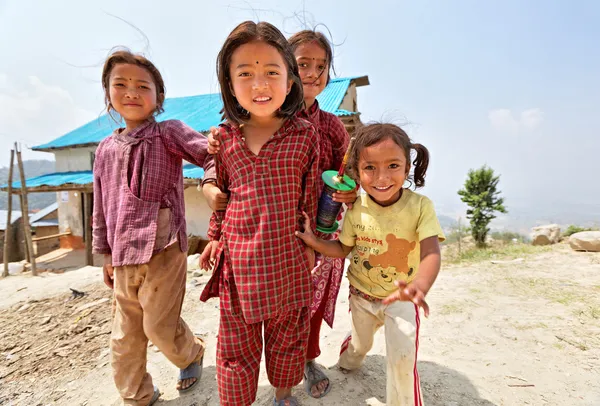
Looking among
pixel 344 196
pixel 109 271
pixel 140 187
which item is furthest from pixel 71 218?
pixel 344 196

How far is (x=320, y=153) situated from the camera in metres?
1.67

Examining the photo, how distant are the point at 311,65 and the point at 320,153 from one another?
49 centimetres

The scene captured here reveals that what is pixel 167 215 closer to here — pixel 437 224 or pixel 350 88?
pixel 437 224

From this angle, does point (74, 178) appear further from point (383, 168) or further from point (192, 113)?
point (383, 168)

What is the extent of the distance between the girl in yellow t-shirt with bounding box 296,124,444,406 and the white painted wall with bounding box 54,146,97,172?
12.1 m

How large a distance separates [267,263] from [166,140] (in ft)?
3.07

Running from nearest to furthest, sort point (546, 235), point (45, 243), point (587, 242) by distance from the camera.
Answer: point (587, 242) → point (546, 235) → point (45, 243)

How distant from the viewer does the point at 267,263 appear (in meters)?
1.32

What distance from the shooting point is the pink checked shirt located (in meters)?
1.57

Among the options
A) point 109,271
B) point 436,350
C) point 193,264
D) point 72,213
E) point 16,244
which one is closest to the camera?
point 109,271

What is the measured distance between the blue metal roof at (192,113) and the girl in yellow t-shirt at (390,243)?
666 centimetres

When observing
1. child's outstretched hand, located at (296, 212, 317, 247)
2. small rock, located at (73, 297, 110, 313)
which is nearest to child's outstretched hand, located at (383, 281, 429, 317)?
child's outstretched hand, located at (296, 212, 317, 247)

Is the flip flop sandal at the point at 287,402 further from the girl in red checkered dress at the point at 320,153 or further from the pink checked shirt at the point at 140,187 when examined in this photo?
the pink checked shirt at the point at 140,187

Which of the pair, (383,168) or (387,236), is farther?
(387,236)
